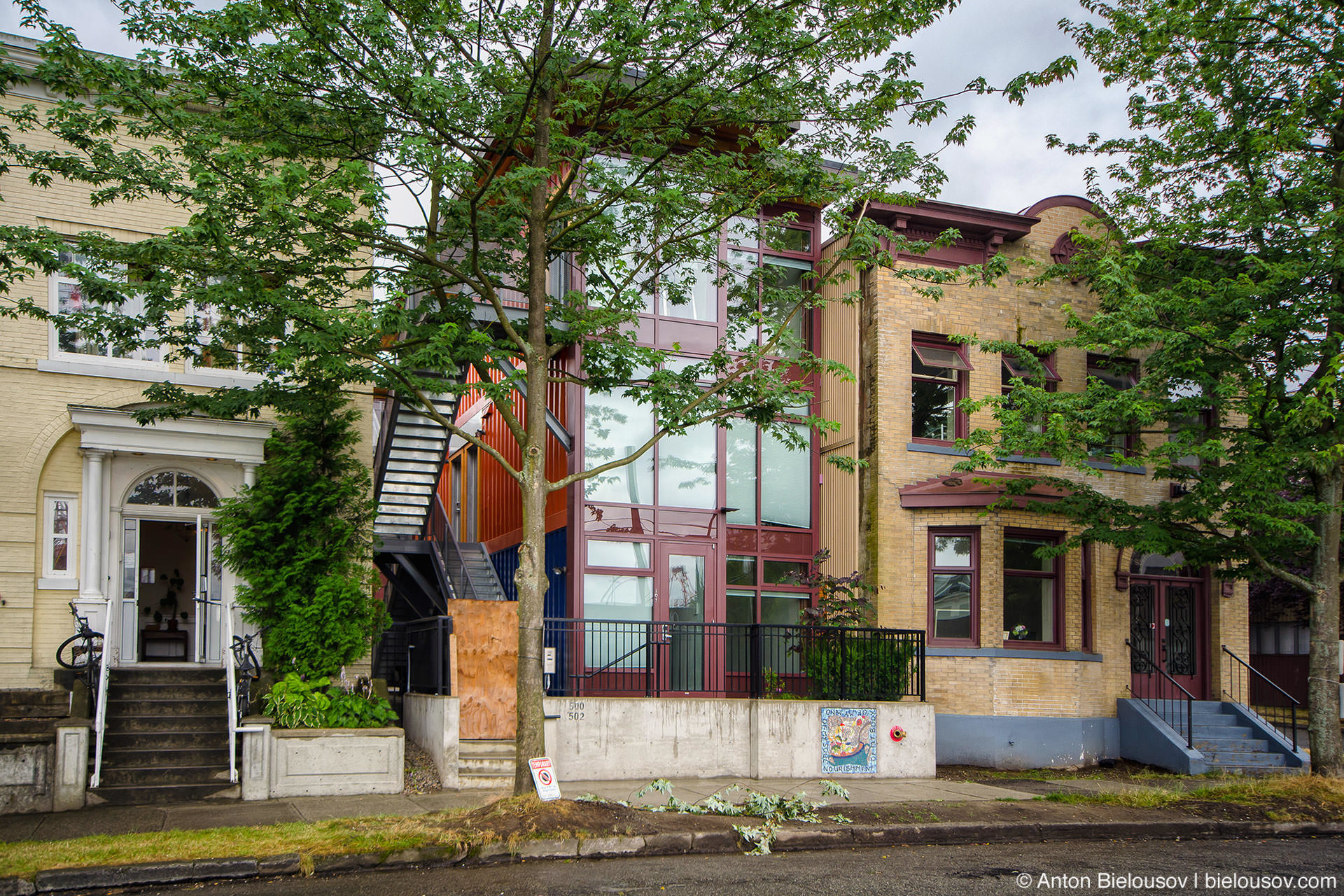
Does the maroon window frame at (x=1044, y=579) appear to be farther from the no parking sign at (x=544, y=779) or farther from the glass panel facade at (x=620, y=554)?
the no parking sign at (x=544, y=779)

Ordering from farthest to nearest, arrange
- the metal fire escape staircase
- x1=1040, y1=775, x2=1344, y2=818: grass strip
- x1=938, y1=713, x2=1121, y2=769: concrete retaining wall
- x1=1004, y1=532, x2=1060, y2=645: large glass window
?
1. x1=1004, y1=532, x2=1060, y2=645: large glass window
2. the metal fire escape staircase
3. x1=938, y1=713, x2=1121, y2=769: concrete retaining wall
4. x1=1040, y1=775, x2=1344, y2=818: grass strip

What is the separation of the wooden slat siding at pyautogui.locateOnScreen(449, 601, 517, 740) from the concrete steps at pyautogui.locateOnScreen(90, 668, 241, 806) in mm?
2845

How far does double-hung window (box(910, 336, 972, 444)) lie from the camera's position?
18125mm

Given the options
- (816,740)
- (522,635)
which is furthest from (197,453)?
(816,740)

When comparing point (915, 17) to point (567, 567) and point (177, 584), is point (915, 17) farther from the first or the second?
point (177, 584)

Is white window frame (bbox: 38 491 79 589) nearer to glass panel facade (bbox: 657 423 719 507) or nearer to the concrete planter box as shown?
the concrete planter box

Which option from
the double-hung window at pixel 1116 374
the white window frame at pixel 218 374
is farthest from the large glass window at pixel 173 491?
the double-hung window at pixel 1116 374

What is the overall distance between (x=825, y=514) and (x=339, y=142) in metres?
10.9

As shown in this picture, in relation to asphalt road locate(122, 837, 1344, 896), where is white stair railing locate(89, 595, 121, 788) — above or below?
above

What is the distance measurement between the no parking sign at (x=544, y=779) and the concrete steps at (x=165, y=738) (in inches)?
152

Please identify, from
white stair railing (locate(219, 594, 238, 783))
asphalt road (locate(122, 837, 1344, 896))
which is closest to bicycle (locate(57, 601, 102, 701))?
white stair railing (locate(219, 594, 238, 783))

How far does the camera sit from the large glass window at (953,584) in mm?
17156

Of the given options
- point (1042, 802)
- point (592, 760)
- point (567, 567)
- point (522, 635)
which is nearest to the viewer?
point (522, 635)

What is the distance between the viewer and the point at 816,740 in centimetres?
1428
